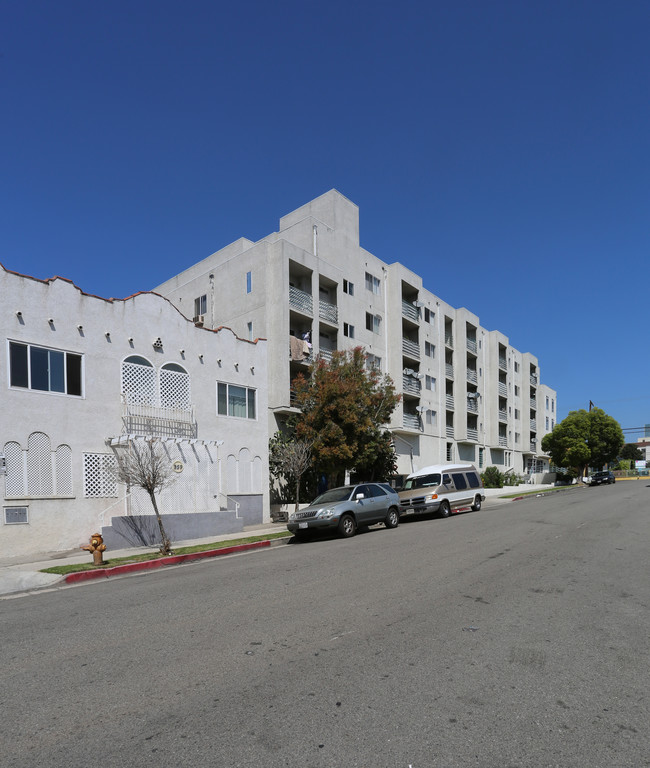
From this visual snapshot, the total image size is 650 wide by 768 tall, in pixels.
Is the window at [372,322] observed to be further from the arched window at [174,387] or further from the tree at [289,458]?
the arched window at [174,387]

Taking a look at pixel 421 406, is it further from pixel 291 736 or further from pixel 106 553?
pixel 291 736

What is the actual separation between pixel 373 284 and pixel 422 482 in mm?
16453

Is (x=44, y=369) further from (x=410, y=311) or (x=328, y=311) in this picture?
(x=410, y=311)

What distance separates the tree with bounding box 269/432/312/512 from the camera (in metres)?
24.1

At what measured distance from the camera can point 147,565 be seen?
44.7 feet

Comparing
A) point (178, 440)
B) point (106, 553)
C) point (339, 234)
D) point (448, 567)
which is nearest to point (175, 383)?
point (178, 440)

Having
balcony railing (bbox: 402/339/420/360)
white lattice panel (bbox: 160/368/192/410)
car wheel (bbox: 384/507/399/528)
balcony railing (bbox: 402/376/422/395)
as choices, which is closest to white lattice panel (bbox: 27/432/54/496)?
white lattice panel (bbox: 160/368/192/410)

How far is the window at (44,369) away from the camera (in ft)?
55.2

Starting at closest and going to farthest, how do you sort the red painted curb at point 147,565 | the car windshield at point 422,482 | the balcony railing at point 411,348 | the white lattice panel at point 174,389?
1. the red painted curb at point 147,565
2. the white lattice panel at point 174,389
3. the car windshield at point 422,482
4. the balcony railing at point 411,348

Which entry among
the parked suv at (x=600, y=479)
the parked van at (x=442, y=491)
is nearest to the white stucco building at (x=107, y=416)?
the parked van at (x=442, y=491)

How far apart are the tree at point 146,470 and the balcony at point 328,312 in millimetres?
14378

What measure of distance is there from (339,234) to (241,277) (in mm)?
7173

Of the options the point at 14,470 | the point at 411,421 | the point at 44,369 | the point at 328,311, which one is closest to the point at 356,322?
the point at 328,311

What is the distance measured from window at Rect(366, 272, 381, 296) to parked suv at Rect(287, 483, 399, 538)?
63.6 ft
